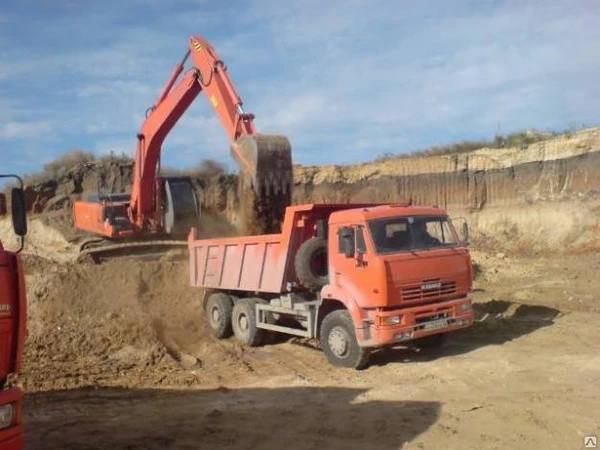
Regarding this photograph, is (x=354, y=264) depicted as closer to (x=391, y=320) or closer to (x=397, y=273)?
(x=397, y=273)

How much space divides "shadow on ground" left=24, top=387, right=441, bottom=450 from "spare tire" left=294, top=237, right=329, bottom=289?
202 centimetres

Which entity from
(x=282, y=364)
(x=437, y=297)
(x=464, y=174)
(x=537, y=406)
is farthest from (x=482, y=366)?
(x=464, y=174)

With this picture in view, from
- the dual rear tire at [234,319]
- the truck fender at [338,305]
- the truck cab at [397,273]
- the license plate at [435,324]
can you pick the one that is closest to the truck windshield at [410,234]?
Answer: the truck cab at [397,273]

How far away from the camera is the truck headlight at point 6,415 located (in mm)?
4523

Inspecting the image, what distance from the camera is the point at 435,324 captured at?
10.0 m

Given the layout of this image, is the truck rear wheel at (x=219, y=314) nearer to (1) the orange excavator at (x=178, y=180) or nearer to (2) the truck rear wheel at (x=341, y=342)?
(1) the orange excavator at (x=178, y=180)

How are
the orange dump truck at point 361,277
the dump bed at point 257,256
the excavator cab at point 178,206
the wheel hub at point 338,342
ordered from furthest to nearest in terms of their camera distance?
1. the excavator cab at point 178,206
2. the dump bed at point 257,256
3. the wheel hub at point 338,342
4. the orange dump truck at point 361,277

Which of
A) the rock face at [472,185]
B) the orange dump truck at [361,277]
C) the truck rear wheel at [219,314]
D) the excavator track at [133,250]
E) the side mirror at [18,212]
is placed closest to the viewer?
the side mirror at [18,212]

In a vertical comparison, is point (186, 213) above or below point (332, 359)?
above

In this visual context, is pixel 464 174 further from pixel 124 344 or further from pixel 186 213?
pixel 124 344

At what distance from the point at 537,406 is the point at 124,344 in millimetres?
7658

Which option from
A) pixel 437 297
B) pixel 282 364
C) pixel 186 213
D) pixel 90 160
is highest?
pixel 90 160

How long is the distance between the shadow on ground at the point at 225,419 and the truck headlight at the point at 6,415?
224 centimetres

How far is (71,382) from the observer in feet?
32.4
